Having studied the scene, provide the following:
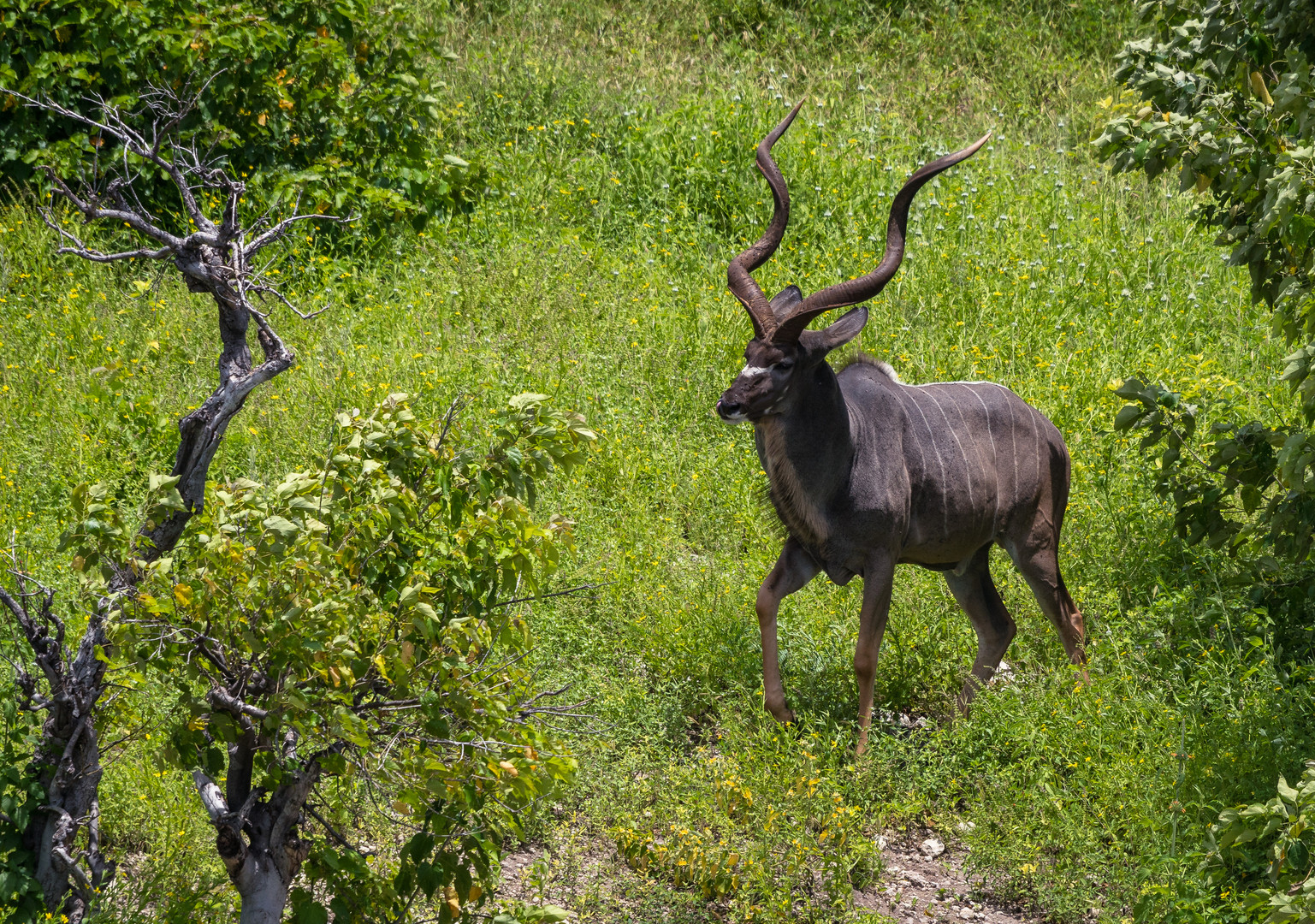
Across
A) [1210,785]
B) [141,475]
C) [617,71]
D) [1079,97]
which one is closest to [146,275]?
[141,475]

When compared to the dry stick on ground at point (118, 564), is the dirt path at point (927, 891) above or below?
below

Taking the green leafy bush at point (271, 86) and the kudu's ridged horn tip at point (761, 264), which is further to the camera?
the green leafy bush at point (271, 86)

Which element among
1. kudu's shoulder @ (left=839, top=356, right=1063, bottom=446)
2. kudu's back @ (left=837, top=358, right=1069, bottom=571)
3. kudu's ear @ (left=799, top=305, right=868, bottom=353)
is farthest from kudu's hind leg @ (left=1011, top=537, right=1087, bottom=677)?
kudu's ear @ (left=799, top=305, right=868, bottom=353)

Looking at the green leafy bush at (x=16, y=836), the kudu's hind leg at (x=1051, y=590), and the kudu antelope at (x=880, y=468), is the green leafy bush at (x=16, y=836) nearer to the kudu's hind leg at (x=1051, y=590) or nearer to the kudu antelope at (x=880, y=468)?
the kudu antelope at (x=880, y=468)

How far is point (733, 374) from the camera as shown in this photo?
936cm

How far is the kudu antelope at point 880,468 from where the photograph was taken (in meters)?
5.93

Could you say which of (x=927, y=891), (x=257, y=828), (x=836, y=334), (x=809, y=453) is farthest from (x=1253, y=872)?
(x=257, y=828)

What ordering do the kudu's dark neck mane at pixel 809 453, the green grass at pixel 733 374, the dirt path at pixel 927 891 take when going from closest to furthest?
the dirt path at pixel 927 891, the green grass at pixel 733 374, the kudu's dark neck mane at pixel 809 453

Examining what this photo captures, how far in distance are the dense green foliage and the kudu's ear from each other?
4.09 feet

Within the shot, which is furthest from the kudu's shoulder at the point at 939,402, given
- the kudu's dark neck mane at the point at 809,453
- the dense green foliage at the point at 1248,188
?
the dense green foliage at the point at 1248,188

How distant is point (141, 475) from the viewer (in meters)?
8.02

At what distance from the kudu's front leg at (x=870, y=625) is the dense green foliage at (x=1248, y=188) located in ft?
4.17

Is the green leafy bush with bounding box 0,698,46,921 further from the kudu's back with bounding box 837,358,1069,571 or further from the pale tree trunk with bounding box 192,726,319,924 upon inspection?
the kudu's back with bounding box 837,358,1069,571

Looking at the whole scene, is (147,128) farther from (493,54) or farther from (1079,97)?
(1079,97)
